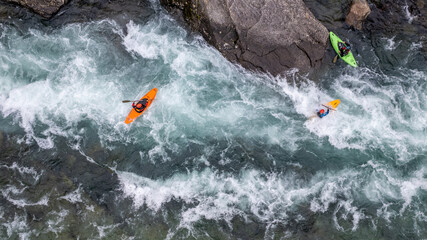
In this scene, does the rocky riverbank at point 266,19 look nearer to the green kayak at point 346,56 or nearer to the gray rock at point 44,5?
the gray rock at point 44,5

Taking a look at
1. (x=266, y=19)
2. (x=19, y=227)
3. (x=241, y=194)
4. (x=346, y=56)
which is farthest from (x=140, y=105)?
(x=346, y=56)

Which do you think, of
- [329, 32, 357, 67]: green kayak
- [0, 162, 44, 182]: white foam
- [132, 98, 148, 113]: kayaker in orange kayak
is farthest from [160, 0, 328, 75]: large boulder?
[0, 162, 44, 182]: white foam

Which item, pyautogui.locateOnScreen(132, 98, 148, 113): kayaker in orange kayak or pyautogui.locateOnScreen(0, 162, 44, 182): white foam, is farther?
pyautogui.locateOnScreen(132, 98, 148, 113): kayaker in orange kayak

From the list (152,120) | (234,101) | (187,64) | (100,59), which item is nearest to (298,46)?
(234,101)

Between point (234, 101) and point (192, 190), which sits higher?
point (234, 101)

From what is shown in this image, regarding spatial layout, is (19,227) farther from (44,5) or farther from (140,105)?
(44,5)

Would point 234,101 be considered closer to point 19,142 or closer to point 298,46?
point 298,46

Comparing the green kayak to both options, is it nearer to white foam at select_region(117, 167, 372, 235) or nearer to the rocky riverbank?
the rocky riverbank
